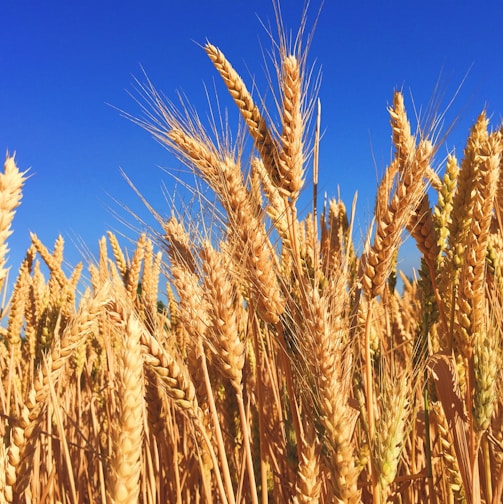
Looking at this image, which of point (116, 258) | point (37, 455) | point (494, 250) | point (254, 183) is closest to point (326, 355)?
point (254, 183)

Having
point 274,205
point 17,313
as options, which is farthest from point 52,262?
point 274,205

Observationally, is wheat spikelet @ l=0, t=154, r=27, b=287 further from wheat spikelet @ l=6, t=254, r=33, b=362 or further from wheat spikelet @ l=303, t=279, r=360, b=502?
wheat spikelet @ l=6, t=254, r=33, b=362

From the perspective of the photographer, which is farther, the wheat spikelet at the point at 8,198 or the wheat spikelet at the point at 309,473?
the wheat spikelet at the point at 309,473

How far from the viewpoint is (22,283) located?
3189 millimetres

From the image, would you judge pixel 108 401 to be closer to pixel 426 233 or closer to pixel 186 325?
pixel 186 325

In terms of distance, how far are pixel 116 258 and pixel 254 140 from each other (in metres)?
1.72

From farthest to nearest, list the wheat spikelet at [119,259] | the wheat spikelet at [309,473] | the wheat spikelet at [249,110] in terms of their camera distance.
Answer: the wheat spikelet at [119,259]
the wheat spikelet at [249,110]
the wheat spikelet at [309,473]

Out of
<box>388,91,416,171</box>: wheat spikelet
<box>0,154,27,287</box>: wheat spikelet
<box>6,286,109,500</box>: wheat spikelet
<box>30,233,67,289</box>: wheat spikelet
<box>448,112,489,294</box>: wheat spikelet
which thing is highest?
<box>30,233,67,289</box>: wheat spikelet

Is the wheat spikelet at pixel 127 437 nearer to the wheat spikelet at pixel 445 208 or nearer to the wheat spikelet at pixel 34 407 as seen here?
the wheat spikelet at pixel 34 407

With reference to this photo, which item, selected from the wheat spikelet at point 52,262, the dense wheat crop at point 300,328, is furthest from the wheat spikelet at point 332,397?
the wheat spikelet at point 52,262

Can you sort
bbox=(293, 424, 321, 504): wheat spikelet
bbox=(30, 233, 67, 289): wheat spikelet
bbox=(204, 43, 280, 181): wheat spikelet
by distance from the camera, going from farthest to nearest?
bbox=(30, 233, 67, 289): wheat spikelet
bbox=(204, 43, 280, 181): wheat spikelet
bbox=(293, 424, 321, 504): wheat spikelet

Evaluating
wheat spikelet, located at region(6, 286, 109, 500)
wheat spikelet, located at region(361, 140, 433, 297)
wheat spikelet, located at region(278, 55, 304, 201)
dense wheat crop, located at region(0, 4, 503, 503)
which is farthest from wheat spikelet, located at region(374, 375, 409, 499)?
wheat spikelet, located at region(6, 286, 109, 500)

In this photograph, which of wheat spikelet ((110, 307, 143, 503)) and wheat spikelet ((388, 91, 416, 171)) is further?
wheat spikelet ((388, 91, 416, 171))

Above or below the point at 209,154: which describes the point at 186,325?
below
